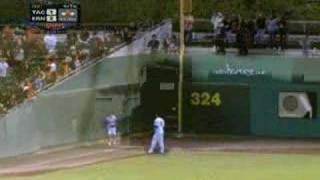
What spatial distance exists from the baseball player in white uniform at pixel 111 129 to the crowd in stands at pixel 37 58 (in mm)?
2427

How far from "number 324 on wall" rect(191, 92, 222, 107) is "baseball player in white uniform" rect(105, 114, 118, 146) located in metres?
5.40

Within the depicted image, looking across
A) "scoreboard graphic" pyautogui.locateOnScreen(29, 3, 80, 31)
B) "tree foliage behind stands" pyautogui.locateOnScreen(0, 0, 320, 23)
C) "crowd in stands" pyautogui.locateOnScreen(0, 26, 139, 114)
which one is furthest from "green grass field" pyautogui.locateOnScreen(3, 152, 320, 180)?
"tree foliage behind stands" pyautogui.locateOnScreen(0, 0, 320, 23)

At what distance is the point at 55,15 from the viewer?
3020 cm

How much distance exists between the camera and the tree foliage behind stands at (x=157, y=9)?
148 feet

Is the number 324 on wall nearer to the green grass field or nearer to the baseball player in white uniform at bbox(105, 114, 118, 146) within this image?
the baseball player in white uniform at bbox(105, 114, 118, 146)

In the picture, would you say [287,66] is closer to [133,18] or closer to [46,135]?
[133,18]

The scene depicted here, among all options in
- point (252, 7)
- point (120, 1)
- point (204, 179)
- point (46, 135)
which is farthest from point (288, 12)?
point (204, 179)

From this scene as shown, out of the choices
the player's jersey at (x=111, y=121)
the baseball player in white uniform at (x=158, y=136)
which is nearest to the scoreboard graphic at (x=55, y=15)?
the baseball player in white uniform at (x=158, y=136)

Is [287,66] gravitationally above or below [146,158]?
above

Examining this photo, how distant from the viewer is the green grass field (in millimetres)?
27375

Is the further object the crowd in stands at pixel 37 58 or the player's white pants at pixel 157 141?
the player's white pants at pixel 157 141

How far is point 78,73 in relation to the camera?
37.2 meters

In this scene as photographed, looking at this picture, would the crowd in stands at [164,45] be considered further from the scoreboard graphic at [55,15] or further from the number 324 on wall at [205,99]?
the scoreboard graphic at [55,15]

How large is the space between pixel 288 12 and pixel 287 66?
4353 mm
